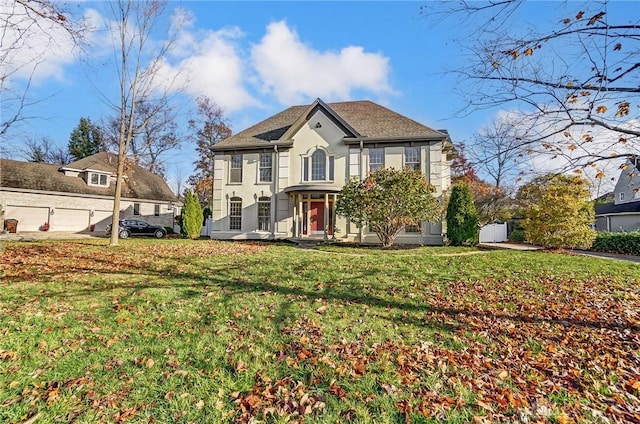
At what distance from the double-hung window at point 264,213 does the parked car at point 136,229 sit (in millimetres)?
8910

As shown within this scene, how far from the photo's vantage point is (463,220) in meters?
14.9

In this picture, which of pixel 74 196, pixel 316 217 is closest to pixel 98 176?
pixel 74 196

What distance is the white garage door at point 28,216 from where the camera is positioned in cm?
2236

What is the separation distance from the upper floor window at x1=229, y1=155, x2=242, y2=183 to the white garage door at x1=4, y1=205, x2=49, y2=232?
16.0 metres

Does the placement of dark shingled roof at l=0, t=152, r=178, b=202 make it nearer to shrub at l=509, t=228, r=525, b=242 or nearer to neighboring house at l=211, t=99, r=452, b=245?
neighboring house at l=211, t=99, r=452, b=245

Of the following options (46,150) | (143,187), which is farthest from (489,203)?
(46,150)

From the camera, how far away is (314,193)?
58.1ft

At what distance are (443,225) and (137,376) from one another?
1586 centimetres

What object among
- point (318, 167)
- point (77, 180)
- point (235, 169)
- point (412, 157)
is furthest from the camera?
point (77, 180)

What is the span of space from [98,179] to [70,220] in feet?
14.0

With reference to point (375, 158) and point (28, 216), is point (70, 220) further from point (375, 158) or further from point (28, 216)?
point (375, 158)

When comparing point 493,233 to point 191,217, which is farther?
point 493,233

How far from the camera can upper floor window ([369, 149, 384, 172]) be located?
1761 cm

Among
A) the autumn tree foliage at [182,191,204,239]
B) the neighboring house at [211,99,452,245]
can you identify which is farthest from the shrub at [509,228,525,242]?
the autumn tree foliage at [182,191,204,239]
